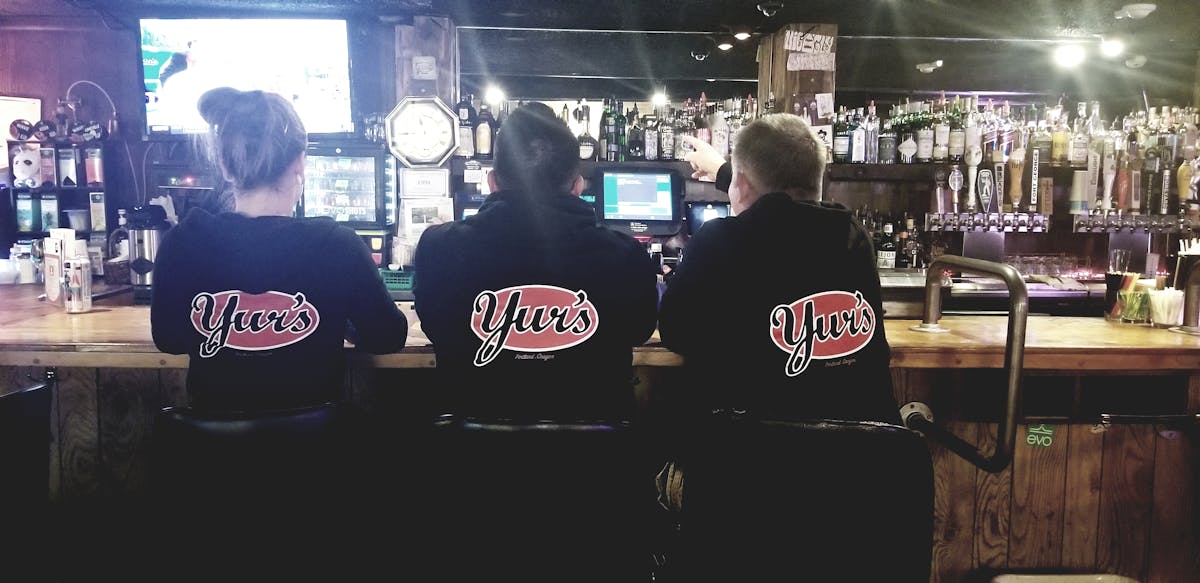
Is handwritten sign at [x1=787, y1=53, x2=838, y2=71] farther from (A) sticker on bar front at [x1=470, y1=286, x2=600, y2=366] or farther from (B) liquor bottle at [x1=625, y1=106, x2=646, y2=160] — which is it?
(A) sticker on bar front at [x1=470, y1=286, x2=600, y2=366]

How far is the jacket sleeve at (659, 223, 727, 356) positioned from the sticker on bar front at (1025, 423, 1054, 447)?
4.33 feet

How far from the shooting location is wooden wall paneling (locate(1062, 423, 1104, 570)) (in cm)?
235

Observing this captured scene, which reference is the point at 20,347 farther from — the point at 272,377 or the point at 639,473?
the point at 639,473

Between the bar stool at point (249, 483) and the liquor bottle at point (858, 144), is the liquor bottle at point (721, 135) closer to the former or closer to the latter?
the liquor bottle at point (858, 144)

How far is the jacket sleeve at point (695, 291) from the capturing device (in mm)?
1697


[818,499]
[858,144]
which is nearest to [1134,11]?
[858,144]

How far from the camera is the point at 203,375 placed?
168 cm

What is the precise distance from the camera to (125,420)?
8.20 feet

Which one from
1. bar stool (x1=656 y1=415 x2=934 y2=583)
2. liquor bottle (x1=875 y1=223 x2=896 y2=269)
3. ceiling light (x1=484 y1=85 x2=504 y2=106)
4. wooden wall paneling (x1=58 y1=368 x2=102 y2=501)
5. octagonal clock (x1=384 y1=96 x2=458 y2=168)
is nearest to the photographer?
bar stool (x1=656 y1=415 x2=934 y2=583)

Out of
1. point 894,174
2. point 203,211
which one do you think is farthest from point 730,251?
point 894,174

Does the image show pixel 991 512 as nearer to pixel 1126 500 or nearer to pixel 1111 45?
pixel 1126 500

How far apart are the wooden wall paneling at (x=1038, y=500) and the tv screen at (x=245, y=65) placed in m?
3.44

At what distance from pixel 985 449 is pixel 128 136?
5.52m

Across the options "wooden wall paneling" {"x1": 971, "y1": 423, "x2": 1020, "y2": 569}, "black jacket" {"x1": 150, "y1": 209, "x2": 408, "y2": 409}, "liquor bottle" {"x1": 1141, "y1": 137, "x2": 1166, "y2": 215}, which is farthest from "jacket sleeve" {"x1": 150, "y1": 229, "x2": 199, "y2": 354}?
"liquor bottle" {"x1": 1141, "y1": 137, "x2": 1166, "y2": 215}
